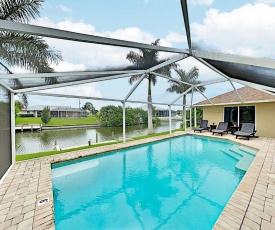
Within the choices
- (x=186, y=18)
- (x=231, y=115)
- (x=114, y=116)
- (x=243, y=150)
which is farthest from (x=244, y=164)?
(x=114, y=116)

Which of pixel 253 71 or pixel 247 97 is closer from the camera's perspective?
pixel 253 71

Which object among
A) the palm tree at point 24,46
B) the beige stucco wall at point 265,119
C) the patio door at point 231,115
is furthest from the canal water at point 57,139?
the beige stucco wall at point 265,119

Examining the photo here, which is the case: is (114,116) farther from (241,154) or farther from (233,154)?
(241,154)

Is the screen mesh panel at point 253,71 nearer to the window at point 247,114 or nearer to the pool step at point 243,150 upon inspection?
the pool step at point 243,150

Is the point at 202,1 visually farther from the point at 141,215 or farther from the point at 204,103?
the point at 204,103

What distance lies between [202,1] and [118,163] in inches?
273

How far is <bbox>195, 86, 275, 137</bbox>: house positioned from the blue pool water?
7061mm

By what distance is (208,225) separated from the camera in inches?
139

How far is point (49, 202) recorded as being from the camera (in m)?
3.75

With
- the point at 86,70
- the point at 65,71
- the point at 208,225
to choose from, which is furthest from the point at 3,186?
the point at 208,225

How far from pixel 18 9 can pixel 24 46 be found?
187 cm

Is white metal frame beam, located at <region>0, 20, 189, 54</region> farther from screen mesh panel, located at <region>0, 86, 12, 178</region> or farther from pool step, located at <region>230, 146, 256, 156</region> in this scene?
pool step, located at <region>230, 146, 256, 156</region>

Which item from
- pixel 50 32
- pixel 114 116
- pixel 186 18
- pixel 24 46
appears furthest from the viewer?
pixel 114 116

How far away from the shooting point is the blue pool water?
3748mm
